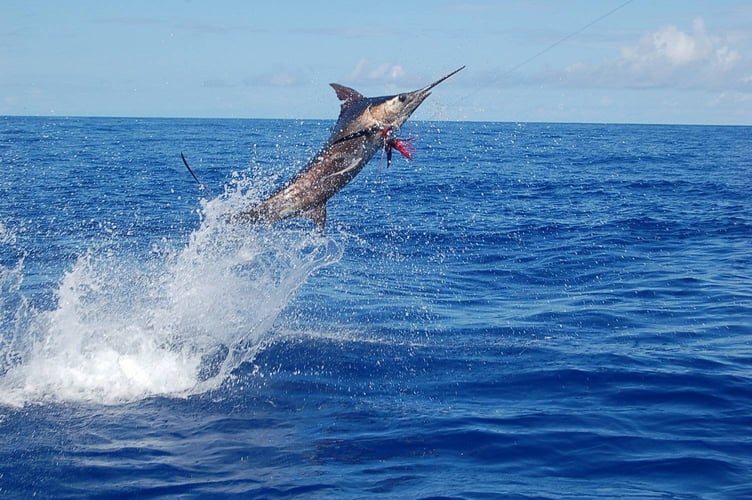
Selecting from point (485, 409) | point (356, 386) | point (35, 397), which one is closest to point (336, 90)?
point (356, 386)

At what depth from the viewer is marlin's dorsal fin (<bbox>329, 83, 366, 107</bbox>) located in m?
9.12

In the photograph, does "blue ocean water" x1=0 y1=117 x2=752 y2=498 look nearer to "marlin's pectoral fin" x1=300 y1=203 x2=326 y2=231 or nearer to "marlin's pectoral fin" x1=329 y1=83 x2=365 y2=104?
"marlin's pectoral fin" x1=300 y1=203 x2=326 y2=231

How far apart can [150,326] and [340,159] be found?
3.99 m

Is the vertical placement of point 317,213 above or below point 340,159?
below

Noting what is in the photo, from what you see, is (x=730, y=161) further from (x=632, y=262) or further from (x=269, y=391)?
(x=269, y=391)

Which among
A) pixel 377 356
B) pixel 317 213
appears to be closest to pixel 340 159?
pixel 317 213

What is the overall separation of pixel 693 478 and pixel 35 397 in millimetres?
6586

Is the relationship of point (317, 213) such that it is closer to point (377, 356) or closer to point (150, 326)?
point (377, 356)

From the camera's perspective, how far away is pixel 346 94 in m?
9.22

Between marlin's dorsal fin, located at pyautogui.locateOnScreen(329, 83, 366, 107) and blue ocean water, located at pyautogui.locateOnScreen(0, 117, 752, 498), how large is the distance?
1.80 metres

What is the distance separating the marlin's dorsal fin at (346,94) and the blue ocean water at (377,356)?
1.80m

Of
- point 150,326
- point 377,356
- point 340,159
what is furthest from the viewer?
point 150,326

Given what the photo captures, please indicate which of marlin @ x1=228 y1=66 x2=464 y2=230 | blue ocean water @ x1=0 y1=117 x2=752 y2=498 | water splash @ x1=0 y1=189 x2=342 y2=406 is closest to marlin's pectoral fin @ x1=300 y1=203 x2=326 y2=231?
marlin @ x1=228 y1=66 x2=464 y2=230

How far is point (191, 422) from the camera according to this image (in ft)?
26.1
